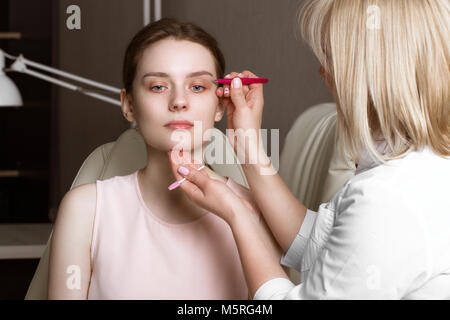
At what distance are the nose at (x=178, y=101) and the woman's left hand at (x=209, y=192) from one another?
3.5 inches

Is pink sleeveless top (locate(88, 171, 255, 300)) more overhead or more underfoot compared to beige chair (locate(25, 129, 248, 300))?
more underfoot

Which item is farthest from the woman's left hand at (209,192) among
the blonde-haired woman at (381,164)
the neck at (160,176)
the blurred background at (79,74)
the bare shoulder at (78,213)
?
the blurred background at (79,74)

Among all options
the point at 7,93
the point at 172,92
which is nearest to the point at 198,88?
the point at 172,92

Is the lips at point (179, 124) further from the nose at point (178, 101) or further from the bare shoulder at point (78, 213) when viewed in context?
the bare shoulder at point (78, 213)

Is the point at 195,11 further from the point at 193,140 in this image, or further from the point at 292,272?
the point at 193,140

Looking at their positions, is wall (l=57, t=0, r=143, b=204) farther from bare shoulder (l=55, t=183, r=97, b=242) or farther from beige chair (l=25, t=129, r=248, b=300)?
bare shoulder (l=55, t=183, r=97, b=242)

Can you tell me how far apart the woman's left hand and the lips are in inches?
2.3

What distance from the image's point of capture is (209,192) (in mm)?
965

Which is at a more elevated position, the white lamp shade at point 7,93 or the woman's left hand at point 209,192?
the white lamp shade at point 7,93

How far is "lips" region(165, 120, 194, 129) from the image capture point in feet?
3.45

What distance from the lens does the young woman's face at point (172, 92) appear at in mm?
1057

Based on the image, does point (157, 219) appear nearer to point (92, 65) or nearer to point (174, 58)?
point (174, 58)

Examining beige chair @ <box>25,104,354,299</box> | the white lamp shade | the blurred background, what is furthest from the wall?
beige chair @ <box>25,104,354,299</box>
